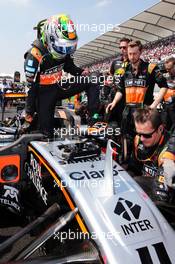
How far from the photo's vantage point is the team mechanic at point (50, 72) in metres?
2.92

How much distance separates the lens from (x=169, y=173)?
6.14 feet

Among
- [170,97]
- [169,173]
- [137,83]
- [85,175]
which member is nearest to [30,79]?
[85,175]

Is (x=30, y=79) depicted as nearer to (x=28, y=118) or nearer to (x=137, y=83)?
(x=28, y=118)

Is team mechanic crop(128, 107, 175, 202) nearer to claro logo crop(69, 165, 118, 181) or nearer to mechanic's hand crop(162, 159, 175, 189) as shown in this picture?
mechanic's hand crop(162, 159, 175, 189)

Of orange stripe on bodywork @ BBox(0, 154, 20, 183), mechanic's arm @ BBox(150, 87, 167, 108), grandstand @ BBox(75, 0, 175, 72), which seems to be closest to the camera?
orange stripe on bodywork @ BBox(0, 154, 20, 183)

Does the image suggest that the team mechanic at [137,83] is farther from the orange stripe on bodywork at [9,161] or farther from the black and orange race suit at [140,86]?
the orange stripe on bodywork at [9,161]

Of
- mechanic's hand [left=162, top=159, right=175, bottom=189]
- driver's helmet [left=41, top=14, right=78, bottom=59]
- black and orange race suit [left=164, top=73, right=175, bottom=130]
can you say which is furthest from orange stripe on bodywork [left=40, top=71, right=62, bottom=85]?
black and orange race suit [left=164, top=73, right=175, bottom=130]

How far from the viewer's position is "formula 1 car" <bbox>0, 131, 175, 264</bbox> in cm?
154

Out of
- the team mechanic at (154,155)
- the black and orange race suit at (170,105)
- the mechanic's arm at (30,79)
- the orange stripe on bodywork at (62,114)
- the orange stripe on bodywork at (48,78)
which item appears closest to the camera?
the team mechanic at (154,155)

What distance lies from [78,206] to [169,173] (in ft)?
1.80

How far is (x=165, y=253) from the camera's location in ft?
5.05

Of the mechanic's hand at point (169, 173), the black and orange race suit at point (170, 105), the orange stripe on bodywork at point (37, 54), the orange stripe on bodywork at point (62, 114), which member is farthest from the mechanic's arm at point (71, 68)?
the black and orange race suit at point (170, 105)

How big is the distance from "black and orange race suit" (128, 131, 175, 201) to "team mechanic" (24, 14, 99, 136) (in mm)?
744

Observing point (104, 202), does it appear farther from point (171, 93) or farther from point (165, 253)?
point (171, 93)
